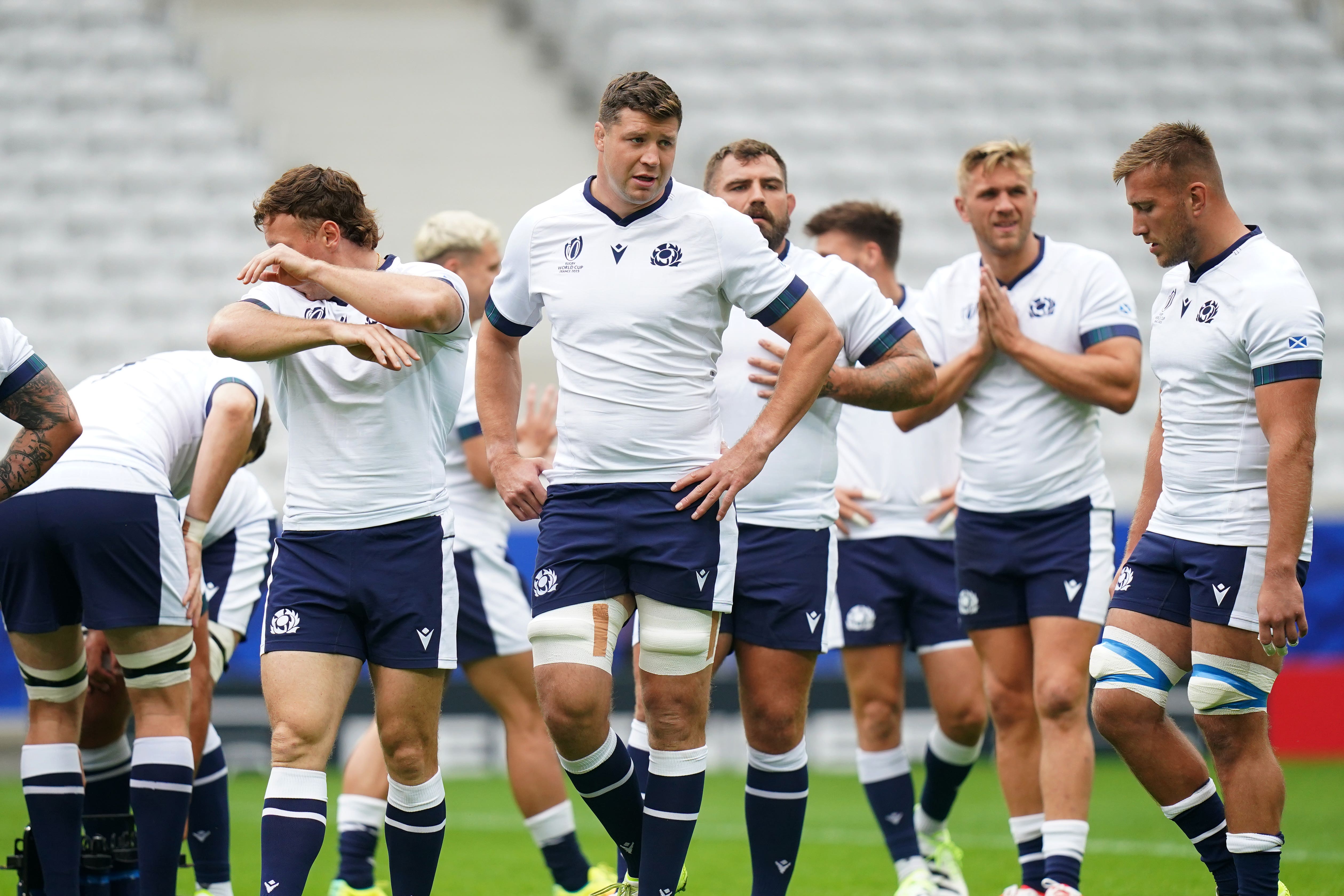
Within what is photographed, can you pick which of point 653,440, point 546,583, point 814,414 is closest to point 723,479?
point 653,440

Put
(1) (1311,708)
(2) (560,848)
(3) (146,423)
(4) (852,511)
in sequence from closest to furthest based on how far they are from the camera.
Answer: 1. (3) (146,423)
2. (2) (560,848)
3. (4) (852,511)
4. (1) (1311,708)

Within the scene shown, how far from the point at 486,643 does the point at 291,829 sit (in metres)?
1.71

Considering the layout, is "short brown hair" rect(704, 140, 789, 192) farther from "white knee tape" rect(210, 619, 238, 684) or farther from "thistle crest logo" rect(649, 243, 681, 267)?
"white knee tape" rect(210, 619, 238, 684)

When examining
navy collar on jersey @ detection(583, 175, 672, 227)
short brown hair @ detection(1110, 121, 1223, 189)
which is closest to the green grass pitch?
short brown hair @ detection(1110, 121, 1223, 189)

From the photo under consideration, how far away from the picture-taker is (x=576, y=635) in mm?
4188

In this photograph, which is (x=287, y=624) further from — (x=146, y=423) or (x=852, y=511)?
(x=852, y=511)

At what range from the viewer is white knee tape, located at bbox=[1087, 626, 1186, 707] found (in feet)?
14.9

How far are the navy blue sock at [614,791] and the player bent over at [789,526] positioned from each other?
0.40m

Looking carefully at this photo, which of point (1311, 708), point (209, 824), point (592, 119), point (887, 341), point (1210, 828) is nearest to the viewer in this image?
point (1210, 828)

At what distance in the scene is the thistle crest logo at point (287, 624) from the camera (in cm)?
417

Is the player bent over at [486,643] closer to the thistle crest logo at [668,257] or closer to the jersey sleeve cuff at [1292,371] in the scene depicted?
the thistle crest logo at [668,257]

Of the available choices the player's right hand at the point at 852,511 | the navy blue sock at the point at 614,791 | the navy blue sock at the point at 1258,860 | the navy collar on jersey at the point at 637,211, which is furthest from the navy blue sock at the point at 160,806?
the navy blue sock at the point at 1258,860

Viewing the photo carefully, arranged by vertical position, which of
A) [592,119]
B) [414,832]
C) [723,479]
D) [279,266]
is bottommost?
[414,832]

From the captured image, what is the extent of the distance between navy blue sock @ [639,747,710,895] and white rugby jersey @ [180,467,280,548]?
2285 mm
